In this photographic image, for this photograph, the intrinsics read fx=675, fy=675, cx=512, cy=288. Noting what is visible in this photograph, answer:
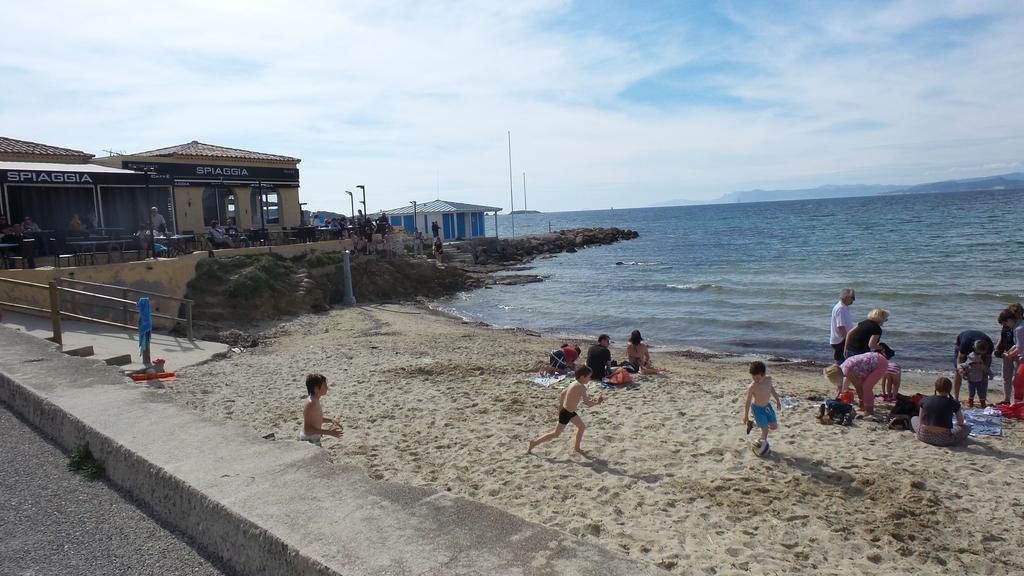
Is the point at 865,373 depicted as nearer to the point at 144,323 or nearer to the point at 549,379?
the point at 549,379

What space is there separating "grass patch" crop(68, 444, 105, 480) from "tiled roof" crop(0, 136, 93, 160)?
57.0 feet

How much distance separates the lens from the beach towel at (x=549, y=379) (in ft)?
37.4

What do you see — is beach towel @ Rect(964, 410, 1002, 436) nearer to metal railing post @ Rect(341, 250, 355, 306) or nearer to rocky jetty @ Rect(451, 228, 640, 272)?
metal railing post @ Rect(341, 250, 355, 306)

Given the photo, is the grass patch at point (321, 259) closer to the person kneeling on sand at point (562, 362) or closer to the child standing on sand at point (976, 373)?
the person kneeling on sand at point (562, 362)

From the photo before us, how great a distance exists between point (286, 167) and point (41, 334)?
50.9ft

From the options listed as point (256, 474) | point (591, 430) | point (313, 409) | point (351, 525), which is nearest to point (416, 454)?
point (313, 409)

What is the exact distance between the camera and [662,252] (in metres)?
53.4

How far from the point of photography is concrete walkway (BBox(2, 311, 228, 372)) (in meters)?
11.2

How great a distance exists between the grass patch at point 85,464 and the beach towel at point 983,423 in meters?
9.22

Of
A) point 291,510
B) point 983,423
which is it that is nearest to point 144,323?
point 291,510

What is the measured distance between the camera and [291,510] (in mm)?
3631

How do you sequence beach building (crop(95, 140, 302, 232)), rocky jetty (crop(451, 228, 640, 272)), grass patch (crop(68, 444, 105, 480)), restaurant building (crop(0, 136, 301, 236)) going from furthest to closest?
rocky jetty (crop(451, 228, 640, 272)) → beach building (crop(95, 140, 302, 232)) → restaurant building (crop(0, 136, 301, 236)) → grass patch (crop(68, 444, 105, 480))

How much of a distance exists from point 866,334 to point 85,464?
911 centimetres

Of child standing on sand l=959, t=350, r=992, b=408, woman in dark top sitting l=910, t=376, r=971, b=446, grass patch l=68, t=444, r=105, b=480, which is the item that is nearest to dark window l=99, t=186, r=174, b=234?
grass patch l=68, t=444, r=105, b=480
